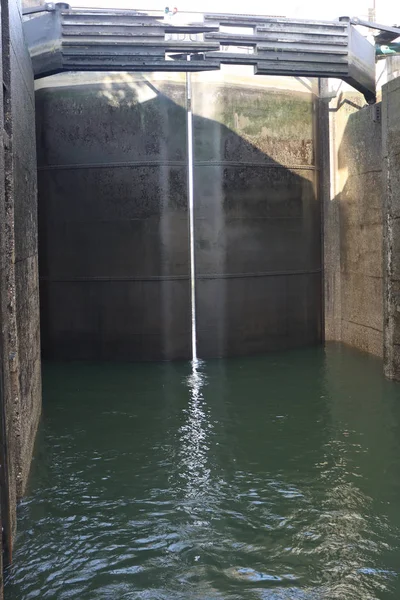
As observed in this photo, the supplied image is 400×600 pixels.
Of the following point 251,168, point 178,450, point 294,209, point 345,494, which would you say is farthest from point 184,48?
point 345,494

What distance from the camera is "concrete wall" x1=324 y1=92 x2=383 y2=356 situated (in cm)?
1224

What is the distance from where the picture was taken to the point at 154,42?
10125 mm

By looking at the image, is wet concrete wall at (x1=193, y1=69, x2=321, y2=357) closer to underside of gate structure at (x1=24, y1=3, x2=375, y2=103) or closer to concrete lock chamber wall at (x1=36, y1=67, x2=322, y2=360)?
concrete lock chamber wall at (x1=36, y1=67, x2=322, y2=360)

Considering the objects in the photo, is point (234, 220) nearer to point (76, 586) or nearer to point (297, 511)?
point (297, 511)

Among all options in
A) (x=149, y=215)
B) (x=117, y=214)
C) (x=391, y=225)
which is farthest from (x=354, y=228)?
(x=117, y=214)

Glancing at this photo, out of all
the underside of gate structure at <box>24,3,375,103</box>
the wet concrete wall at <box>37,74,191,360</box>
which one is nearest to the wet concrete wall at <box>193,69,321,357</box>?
the wet concrete wall at <box>37,74,191,360</box>

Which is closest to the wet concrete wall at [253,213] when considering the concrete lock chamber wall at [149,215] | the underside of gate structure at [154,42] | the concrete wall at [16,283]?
the concrete lock chamber wall at [149,215]

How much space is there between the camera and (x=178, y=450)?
286 inches

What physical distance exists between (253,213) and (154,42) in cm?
363

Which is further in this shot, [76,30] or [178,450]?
[76,30]

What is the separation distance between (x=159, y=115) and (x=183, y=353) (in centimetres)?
410

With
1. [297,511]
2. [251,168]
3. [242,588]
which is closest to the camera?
[242,588]

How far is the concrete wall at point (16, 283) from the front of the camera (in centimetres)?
510

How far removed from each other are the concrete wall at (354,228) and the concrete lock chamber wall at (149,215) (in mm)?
1719
